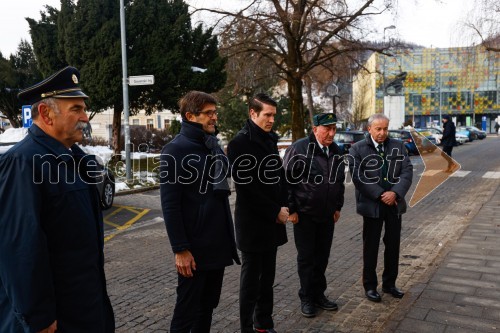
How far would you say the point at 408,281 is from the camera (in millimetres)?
5453

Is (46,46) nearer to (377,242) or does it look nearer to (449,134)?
(449,134)

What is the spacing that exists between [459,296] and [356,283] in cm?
110

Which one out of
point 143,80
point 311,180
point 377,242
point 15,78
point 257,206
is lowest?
point 377,242

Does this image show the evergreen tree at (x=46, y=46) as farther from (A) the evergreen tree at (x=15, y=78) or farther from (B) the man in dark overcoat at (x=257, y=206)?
(B) the man in dark overcoat at (x=257, y=206)

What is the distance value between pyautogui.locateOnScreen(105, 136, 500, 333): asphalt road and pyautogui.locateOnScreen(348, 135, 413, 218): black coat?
0.98 meters

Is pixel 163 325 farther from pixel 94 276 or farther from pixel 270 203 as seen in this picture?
pixel 94 276

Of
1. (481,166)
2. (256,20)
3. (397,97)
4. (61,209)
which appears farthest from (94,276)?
(397,97)

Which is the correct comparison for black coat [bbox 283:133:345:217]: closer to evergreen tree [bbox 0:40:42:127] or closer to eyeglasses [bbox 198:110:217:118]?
eyeglasses [bbox 198:110:217:118]

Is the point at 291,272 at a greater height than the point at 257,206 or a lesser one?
lesser

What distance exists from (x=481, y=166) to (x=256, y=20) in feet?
38.1

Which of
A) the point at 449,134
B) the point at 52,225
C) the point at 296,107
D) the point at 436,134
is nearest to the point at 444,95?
the point at 436,134

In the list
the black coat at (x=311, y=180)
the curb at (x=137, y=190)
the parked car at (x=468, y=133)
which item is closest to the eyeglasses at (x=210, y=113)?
the black coat at (x=311, y=180)

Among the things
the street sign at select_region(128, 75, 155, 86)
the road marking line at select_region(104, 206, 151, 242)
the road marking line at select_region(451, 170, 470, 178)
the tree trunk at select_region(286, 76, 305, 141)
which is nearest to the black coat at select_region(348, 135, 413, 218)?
the road marking line at select_region(104, 206, 151, 242)

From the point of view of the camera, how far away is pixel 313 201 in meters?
4.51
